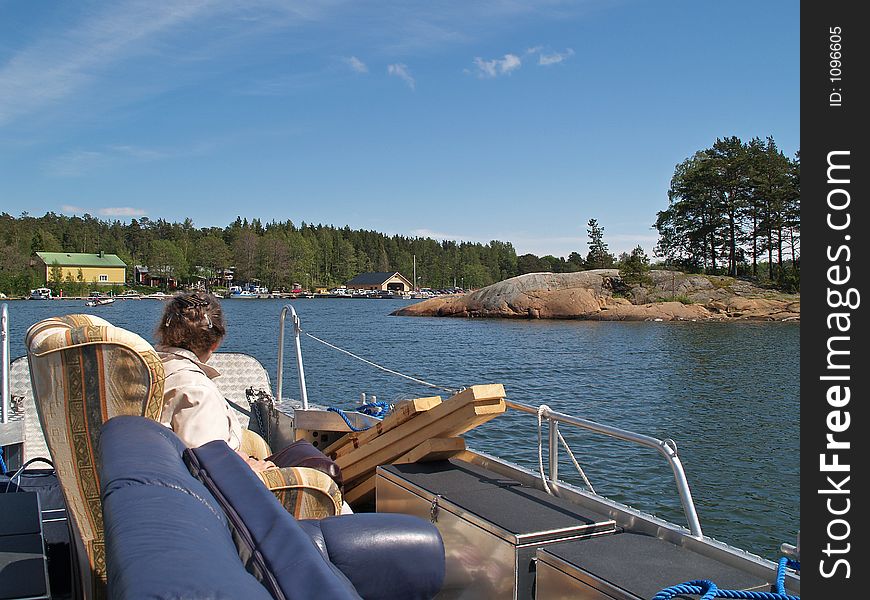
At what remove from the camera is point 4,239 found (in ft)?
380

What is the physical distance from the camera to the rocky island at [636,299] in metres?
50.7

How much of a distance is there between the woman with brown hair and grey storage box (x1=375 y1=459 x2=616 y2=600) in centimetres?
73

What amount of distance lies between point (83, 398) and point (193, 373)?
3.32 feet

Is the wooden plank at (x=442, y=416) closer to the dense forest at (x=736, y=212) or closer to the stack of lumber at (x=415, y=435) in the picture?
the stack of lumber at (x=415, y=435)

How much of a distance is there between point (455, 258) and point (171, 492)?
14874 cm

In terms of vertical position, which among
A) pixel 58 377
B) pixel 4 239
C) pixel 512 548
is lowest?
pixel 512 548

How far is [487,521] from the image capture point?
120 inches

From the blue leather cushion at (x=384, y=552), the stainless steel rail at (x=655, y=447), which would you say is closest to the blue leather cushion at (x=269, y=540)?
the blue leather cushion at (x=384, y=552)

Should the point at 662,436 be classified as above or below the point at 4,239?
below

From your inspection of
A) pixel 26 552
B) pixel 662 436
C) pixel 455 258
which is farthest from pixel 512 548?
pixel 455 258

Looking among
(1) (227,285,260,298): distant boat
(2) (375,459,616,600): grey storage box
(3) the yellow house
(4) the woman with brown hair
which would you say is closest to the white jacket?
(4) the woman with brown hair
